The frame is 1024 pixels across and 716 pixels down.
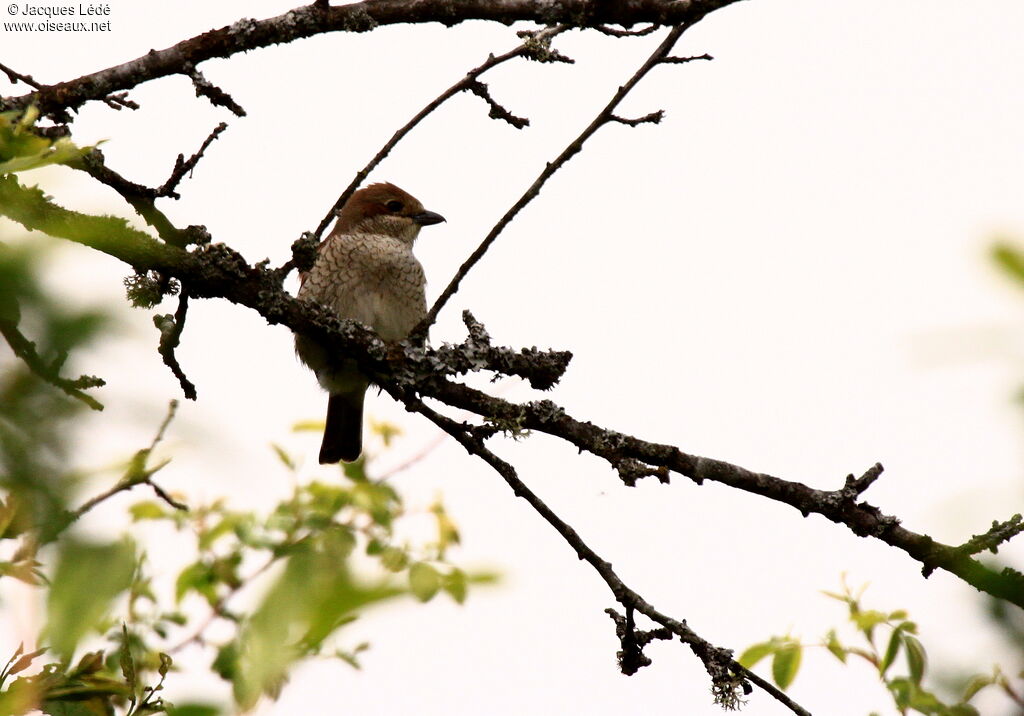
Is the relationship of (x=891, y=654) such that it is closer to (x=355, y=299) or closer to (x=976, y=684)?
(x=976, y=684)

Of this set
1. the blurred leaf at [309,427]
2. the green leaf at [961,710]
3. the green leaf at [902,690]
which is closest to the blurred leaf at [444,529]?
the blurred leaf at [309,427]

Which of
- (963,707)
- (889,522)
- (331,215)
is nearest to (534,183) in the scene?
(331,215)

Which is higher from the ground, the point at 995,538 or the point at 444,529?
the point at 444,529

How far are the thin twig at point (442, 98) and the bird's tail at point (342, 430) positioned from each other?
98.1 inches

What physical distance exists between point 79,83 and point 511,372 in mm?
1670

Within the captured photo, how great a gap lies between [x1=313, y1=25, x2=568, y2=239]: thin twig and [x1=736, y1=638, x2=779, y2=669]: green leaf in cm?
182

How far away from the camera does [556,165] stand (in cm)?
344

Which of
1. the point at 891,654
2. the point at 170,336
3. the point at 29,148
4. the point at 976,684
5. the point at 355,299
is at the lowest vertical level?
the point at 976,684

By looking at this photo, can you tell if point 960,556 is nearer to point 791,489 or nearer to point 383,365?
point 791,489

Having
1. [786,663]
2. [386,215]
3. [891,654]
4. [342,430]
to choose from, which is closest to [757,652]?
[786,663]

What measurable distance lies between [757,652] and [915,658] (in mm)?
2218

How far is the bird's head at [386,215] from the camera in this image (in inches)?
266

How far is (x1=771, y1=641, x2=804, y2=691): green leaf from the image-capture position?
3.31 metres

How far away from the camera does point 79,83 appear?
367cm
